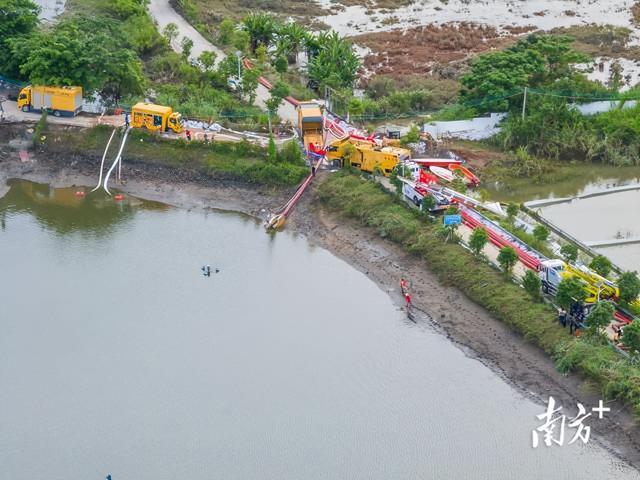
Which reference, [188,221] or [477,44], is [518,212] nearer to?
[188,221]

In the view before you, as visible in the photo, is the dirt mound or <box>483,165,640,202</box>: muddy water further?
the dirt mound

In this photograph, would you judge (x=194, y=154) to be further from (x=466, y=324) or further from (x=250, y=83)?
(x=466, y=324)

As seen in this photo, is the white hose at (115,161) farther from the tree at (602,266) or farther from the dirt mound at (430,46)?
the tree at (602,266)

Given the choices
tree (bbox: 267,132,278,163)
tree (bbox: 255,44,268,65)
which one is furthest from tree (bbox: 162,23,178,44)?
tree (bbox: 267,132,278,163)

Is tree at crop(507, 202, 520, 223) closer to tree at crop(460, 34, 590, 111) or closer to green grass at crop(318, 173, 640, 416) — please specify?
green grass at crop(318, 173, 640, 416)

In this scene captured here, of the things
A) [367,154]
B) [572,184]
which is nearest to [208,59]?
[367,154]
